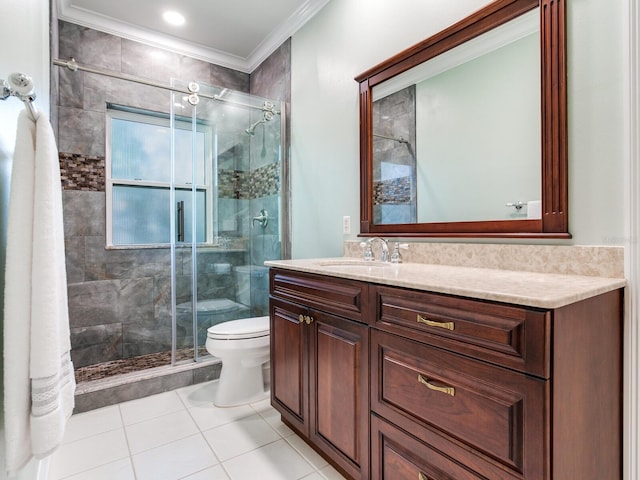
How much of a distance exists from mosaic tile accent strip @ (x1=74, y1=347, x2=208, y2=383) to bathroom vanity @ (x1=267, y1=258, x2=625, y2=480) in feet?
4.68

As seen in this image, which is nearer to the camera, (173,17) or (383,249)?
(383,249)

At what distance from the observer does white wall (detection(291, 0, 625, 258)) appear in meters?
1.13

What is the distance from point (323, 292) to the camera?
4.95 ft

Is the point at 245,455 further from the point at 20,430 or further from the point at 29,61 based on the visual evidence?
the point at 29,61

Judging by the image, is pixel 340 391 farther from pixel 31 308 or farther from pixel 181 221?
pixel 181 221

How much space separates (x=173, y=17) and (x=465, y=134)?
2.34 meters

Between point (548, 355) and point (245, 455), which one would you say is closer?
point (548, 355)

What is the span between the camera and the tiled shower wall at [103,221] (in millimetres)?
2582

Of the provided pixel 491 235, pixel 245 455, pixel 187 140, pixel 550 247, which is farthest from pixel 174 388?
pixel 550 247

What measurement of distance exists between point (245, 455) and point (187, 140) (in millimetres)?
2058

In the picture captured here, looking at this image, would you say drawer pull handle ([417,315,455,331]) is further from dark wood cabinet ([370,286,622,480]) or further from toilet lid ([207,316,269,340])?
toilet lid ([207,316,269,340])

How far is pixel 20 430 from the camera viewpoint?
2.33 feet

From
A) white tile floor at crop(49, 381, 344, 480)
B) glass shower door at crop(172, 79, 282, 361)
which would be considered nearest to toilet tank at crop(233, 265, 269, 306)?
glass shower door at crop(172, 79, 282, 361)

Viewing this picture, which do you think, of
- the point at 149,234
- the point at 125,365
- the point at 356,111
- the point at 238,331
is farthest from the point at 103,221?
the point at 356,111
